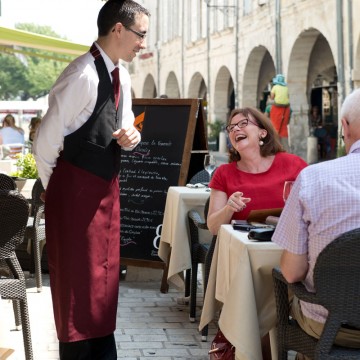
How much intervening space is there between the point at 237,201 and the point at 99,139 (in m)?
1.03

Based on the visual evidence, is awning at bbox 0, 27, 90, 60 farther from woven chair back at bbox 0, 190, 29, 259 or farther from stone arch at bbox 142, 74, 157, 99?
stone arch at bbox 142, 74, 157, 99

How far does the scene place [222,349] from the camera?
12.8 feet

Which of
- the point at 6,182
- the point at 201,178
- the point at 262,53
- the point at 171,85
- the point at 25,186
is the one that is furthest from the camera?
the point at 171,85

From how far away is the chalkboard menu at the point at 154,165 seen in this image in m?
6.74

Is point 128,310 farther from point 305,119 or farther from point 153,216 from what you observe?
point 305,119

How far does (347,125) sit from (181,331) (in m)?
2.60

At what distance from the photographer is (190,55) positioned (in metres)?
34.4

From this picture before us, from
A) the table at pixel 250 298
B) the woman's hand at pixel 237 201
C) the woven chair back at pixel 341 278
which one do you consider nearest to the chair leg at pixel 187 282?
the woman's hand at pixel 237 201

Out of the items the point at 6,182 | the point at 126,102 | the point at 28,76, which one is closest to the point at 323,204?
the point at 126,102

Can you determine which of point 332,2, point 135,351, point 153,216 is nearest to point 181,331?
point 135,351

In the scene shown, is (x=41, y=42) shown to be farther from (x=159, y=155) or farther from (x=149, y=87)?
(x=149, y=87)

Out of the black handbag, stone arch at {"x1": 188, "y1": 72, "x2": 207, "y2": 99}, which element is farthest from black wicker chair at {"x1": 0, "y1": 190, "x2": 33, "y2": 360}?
stone arch at {"x1": 188, "y1": 72, "x2": 207, "y2": 99}

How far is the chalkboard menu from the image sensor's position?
6742 millimetres

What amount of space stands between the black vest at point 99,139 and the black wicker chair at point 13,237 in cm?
72
